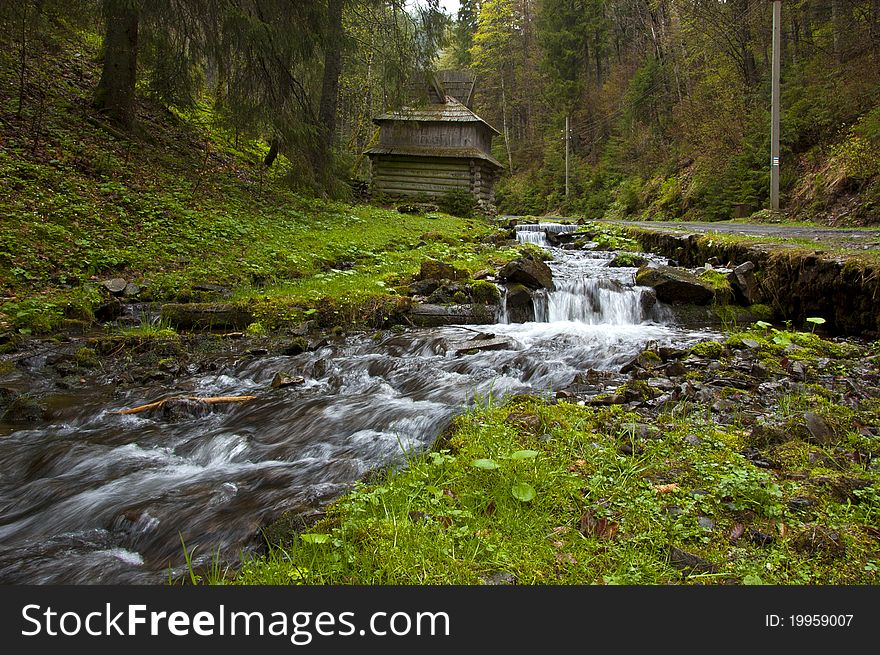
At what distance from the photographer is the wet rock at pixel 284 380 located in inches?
239

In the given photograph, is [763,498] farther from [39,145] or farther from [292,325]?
[39,145]

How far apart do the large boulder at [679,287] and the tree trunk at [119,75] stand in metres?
12.6

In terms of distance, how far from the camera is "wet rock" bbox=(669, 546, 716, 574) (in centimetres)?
237

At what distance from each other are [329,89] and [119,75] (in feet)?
21.3

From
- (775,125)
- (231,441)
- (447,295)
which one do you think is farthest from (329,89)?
(231,441)

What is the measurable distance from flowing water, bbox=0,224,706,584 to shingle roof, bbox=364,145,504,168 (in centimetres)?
1769

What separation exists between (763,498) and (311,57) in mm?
11199

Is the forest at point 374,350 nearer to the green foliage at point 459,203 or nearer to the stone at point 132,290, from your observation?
the stone at point 132,290

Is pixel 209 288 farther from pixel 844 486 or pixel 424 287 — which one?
pixel 844 486

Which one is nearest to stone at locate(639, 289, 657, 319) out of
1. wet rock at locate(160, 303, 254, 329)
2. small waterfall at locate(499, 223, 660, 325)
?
small waterfall at locate(499, 223, 660, 325)

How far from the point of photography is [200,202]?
40.8 ft

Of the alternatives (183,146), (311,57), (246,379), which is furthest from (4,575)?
(183,146)

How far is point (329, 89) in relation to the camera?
714 inches

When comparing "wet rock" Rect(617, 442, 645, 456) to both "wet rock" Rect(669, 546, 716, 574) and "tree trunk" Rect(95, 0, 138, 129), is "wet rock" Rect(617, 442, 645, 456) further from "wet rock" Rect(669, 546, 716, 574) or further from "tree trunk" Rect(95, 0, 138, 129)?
"tree trunk" Rect(95, 0, 138, 129)
